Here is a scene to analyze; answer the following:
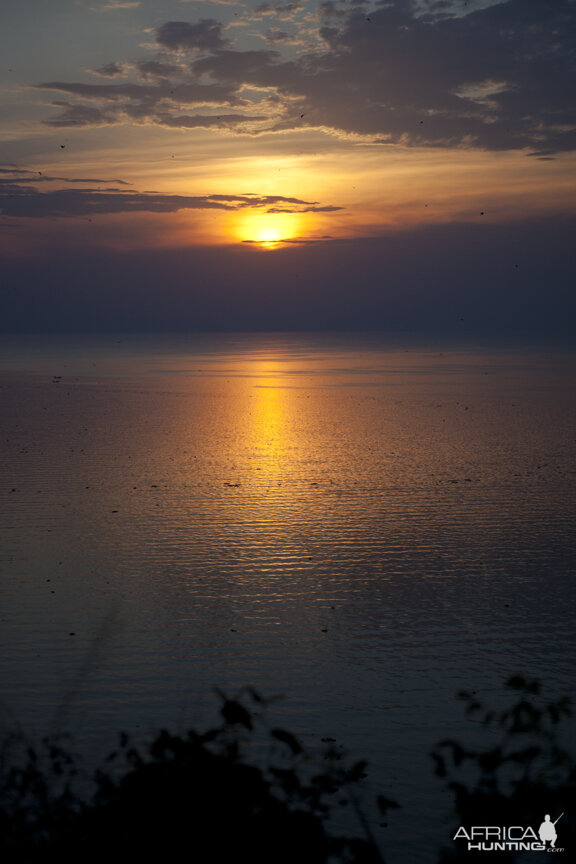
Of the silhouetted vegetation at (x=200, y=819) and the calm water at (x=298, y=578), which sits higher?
the calm water at (x=298, y=578)

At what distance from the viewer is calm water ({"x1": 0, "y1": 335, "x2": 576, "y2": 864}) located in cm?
1655

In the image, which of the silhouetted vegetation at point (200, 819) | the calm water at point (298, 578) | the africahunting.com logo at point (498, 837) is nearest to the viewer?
the silhouetted vegetation at point (200, 819)

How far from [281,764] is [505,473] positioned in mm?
27870

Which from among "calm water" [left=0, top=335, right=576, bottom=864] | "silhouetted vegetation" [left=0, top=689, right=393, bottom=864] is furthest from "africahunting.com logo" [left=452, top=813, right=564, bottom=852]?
"calm water" [left=0, top=335, right=576, bottom=864]

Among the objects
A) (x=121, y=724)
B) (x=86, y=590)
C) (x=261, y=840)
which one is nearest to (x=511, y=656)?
(x=121, y=724)

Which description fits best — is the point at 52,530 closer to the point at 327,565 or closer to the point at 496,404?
the point at 327,565

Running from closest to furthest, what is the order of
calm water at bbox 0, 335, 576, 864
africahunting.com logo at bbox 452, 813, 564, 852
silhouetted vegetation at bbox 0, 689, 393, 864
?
silhouetted vegetation at bbox 0, 689, 393, 864 < africahunting.com logo at bbox 452, 813, 564, 852 < calm water at bbox 0, 335, 576, 864

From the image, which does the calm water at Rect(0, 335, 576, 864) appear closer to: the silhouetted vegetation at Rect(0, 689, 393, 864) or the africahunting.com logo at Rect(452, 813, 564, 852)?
the silhouetted vegetation at Rect(0, 689, 393, 864)

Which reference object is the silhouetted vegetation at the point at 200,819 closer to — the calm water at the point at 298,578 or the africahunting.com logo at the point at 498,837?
the africahunting.com logo at the point at 498,837

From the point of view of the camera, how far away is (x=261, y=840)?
220 inches

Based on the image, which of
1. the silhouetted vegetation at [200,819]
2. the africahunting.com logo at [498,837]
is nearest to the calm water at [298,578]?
the silhouetted vegetation at [200,819]

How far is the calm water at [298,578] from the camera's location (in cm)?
1655

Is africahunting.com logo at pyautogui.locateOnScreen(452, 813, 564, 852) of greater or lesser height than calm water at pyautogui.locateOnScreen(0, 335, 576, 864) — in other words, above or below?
below

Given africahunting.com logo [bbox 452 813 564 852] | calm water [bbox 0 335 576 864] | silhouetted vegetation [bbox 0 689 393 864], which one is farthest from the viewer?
calm water [bbox 0 335 576 864]
